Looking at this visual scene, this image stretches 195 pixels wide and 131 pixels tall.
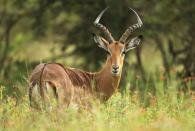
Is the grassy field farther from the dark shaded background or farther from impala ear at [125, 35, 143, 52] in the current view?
the dark shaded background

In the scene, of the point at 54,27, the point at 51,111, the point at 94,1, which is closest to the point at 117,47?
the point at 51,111

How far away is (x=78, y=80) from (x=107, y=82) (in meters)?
0.72

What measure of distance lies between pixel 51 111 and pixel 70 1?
9.30 meters

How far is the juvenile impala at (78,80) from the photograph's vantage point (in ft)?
29.6

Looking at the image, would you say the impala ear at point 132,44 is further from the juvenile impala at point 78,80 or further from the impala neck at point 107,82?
the impala neck at point 107,82

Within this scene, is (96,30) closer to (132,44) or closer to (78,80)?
(132,44)

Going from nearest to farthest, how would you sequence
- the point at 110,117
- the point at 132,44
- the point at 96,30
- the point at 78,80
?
the point at 110,117
the point at 78,80
the point at 132,44
the point at 96,30

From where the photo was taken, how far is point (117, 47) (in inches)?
432

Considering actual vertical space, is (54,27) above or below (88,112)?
above

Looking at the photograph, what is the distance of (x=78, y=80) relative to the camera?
10461mm

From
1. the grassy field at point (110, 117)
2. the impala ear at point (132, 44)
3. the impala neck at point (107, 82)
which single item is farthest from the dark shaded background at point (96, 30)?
the grassy field at point (110, 117)

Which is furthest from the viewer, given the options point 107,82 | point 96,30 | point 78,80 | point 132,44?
point 96,30

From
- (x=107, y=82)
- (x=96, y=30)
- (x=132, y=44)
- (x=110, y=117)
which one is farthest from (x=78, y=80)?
(x=96, y=30)

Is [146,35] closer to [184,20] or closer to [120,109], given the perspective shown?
[184,20]
